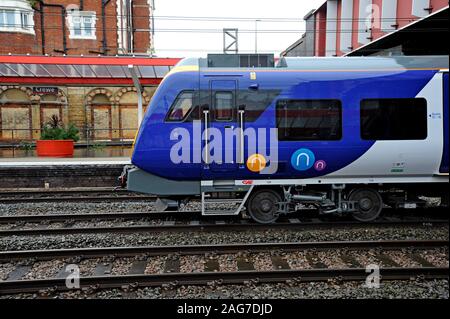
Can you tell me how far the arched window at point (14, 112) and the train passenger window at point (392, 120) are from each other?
24.8 meters

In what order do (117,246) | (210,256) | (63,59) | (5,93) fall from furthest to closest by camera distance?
(5,93) < (63,59) < (117,246) < (210,256)

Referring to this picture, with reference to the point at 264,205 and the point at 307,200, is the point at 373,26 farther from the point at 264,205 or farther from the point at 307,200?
the point at 264,205

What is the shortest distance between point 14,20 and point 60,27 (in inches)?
123

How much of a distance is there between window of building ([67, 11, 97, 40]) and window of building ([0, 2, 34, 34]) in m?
2.91

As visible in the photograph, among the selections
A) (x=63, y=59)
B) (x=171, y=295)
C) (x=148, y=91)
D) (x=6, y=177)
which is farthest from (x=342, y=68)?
(x=148, y=91)

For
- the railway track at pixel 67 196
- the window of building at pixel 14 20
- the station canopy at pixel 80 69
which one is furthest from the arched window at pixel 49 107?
the railway track at pixel 67 196

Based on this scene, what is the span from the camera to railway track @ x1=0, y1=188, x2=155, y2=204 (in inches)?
434

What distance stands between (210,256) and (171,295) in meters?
1.50

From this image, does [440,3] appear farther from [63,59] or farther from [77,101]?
[77,101]

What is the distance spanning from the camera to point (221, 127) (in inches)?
314

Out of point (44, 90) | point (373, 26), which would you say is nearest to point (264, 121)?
point (373, 26)

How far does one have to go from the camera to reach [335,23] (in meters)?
21.5

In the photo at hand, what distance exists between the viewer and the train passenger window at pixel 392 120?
8094 mm

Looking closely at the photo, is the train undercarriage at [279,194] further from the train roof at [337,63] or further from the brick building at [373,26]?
the brick building at [373,26]
